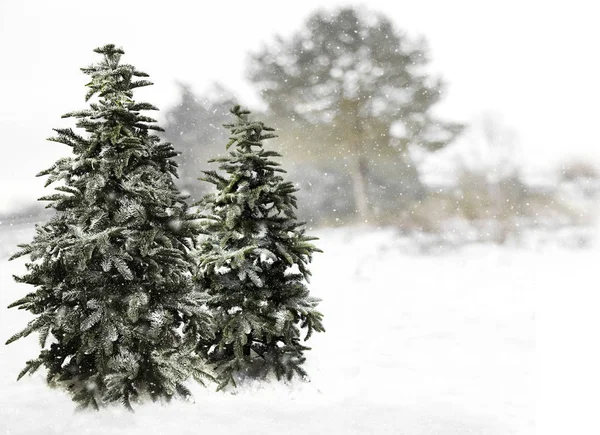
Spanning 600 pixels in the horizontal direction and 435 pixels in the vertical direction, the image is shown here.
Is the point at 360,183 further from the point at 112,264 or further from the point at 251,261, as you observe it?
the point at 112,264

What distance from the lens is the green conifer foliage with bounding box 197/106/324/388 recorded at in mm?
6070

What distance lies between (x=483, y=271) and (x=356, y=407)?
12.2 meters

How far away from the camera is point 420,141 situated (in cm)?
2106

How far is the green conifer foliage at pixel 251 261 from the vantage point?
19.9 ft

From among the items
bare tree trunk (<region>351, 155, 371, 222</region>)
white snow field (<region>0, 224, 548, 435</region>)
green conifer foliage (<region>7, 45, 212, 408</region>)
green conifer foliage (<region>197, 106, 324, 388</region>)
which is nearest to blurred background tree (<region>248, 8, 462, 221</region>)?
bare tree trunk (<region>351, 155, 371, 222</region>)

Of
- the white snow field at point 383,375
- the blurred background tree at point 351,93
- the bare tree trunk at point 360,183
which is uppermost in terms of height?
the blurred background tree at point 351,93

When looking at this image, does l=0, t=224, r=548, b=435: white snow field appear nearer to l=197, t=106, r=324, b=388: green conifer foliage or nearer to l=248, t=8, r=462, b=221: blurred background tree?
l=197, t=106, r=324, b=388: green conifer foliage

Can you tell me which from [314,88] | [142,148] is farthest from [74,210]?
[314,88]

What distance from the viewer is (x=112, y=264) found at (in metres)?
5.35

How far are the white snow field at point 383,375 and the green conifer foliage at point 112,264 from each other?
0.43 m

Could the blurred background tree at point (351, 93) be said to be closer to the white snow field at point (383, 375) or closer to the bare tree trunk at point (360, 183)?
the bare tree trunk at point (360, 183)

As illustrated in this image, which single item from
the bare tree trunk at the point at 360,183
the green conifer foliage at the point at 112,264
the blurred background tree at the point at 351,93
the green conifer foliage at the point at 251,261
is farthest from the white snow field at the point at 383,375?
the blurred background tree at the point at 351,93

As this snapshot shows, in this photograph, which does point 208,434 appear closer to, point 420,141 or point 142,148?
point 142,148

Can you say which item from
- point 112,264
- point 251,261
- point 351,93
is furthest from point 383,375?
point 351,93
